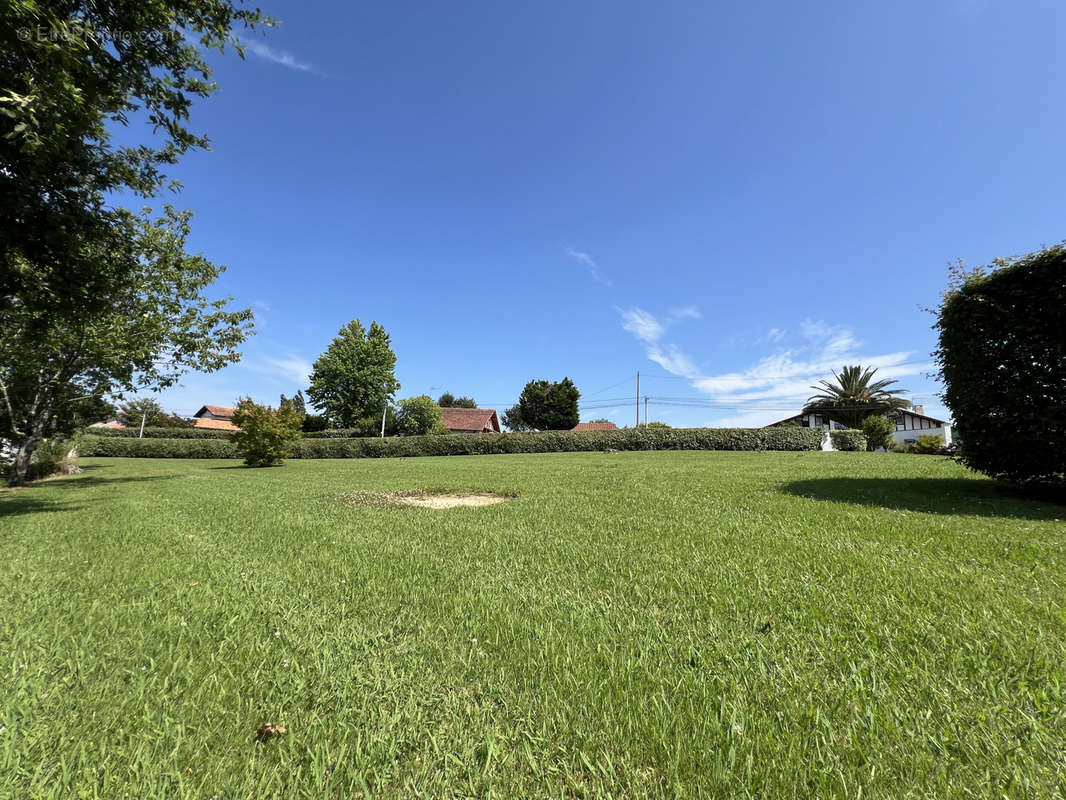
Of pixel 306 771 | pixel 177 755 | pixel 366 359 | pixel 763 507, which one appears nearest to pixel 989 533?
pixel 763 507

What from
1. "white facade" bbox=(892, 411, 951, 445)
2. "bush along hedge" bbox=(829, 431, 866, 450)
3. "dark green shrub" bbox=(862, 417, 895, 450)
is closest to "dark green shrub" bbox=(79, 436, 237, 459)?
"bush along hedge" bbox=(829, 431, 866, 450)

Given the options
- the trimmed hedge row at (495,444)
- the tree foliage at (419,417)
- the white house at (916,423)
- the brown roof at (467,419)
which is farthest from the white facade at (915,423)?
the tree foliage at (419,417)

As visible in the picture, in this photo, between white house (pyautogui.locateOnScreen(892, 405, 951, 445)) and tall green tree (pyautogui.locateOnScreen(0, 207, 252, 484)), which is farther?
white house (pyautogui.locateOnScreen(892, 405, 951, 445))

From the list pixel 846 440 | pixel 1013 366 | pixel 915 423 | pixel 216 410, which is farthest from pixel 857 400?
pixel 216 410

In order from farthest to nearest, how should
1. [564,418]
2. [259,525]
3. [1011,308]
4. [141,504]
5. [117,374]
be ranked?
[564,418]
[117,374]
[141,504]
[1011,308]
[259,525]

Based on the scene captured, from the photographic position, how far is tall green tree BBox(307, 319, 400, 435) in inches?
1865

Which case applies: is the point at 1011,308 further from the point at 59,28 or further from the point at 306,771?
the point at 59,28

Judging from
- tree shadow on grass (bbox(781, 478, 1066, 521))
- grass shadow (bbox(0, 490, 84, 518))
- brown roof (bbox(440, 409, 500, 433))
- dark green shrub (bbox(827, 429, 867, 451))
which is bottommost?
grass shadow (bbox(0, 490, 84, 518))

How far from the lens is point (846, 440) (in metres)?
25.0

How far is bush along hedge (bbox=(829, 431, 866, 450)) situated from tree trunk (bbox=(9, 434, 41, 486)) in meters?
36.1

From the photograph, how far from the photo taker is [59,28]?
13.5 ft

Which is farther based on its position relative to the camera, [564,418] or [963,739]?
[564,418]

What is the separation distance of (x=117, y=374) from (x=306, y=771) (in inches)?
765

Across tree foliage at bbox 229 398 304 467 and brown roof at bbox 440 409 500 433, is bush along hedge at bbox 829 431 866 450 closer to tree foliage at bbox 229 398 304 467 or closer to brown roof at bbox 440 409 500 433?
tree foliage at bbox 229 398 304 467
